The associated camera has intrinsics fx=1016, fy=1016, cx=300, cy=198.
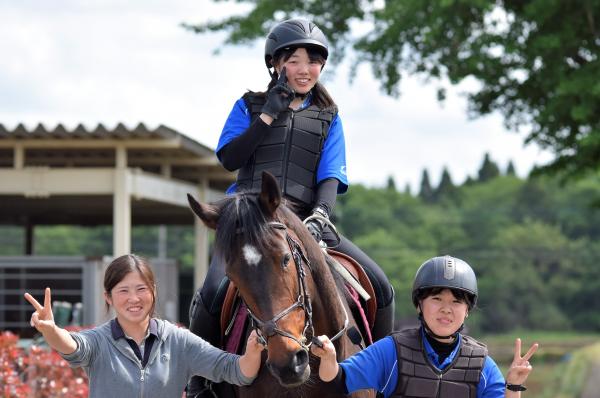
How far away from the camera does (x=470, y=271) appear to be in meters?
4.39

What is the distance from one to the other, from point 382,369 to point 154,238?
7221 centimetres

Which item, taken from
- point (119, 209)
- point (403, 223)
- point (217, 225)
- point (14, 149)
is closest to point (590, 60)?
point (119, 209)

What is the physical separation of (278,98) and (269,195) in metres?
0.88

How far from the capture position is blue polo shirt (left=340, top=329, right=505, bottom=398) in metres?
4.29

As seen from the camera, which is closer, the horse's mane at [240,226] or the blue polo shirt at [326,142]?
the horse's mane at [240,226]

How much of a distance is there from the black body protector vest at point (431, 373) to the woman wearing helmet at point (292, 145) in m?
0.87

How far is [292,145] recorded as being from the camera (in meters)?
A: 5.17

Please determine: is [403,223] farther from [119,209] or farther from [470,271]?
[470,271]

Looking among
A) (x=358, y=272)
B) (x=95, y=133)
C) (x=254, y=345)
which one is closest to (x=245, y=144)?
(x=358, y=272)

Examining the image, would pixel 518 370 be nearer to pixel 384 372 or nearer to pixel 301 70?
pixel 384 372

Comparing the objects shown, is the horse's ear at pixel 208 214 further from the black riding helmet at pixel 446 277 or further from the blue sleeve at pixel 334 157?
the blue sleeve at pixel 334 157

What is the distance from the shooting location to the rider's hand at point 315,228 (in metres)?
4.81

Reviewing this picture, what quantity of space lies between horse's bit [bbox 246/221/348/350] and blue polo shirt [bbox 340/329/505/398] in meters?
0.23

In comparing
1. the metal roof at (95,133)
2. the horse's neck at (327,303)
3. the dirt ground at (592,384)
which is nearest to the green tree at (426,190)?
the dirt ground at (592,384)
